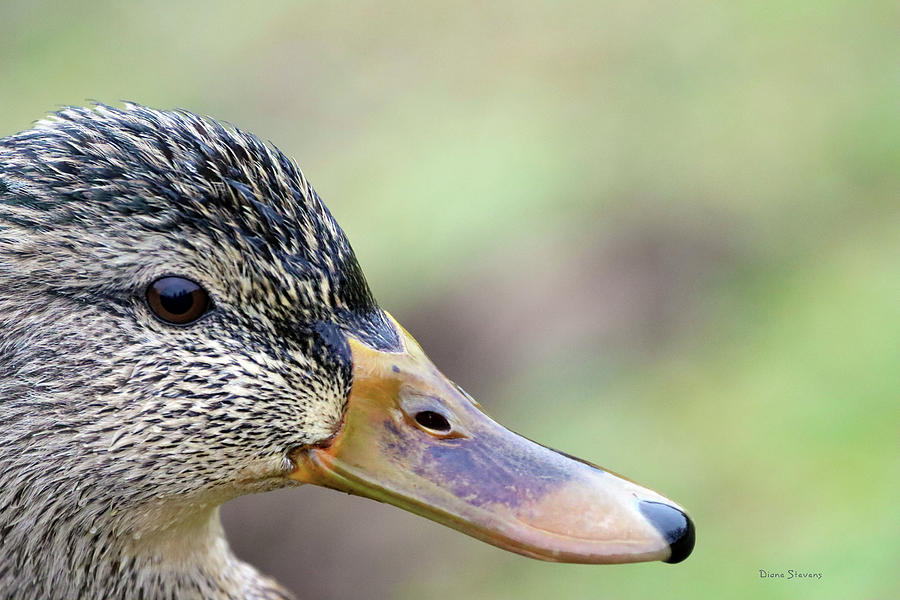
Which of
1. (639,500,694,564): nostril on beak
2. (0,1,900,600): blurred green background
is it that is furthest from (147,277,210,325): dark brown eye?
(0,1,900,600): blurred green background

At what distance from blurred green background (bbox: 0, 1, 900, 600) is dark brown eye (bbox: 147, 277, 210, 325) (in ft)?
6.41

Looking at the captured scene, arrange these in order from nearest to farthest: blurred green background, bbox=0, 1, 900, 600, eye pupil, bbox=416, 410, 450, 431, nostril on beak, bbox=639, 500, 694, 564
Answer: nostril on beak, bbox=639, 500, 694, 564, eye pupil, bbox=416, 410, 450, 431, blurred green background, bbox=0, 1, 900, 600

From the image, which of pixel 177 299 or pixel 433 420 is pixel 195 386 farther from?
pixel 433 420

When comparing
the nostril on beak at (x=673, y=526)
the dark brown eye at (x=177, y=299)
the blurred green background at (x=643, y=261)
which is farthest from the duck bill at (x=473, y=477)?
the blurred green background at (x=643, y=261)

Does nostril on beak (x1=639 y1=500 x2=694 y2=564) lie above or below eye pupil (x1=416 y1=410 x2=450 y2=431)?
below

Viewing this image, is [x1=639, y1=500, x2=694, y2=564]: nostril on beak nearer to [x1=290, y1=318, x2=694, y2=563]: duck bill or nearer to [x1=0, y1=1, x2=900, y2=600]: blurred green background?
[x1=290, y1=318, x2=694, y2=563]: duck bill

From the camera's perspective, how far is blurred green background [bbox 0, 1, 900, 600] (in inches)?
124

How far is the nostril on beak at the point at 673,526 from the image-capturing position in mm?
1528

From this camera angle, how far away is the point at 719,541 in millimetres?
3078

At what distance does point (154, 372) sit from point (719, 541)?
81.8 inches

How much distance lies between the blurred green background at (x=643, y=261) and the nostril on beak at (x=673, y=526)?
1.50 metres

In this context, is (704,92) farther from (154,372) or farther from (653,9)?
(154,372)

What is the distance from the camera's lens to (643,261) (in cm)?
386

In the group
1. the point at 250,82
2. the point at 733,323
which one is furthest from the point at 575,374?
the point at 250,82
